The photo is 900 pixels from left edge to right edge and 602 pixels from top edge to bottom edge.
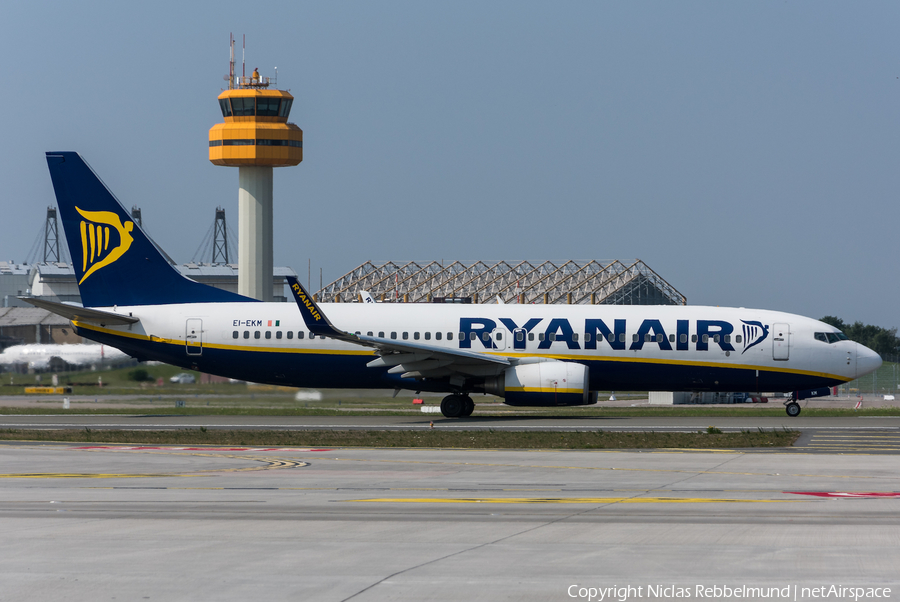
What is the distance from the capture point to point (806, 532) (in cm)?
1234

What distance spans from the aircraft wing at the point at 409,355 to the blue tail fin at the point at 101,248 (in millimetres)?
7037

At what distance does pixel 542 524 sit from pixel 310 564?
3788 millimetres

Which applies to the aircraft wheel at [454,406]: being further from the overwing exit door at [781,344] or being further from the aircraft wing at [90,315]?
the aircraft wing at [90,315]

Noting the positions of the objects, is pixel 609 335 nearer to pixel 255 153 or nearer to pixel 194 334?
pixel 194 334

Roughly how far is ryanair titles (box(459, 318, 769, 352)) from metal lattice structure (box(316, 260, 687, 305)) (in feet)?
167

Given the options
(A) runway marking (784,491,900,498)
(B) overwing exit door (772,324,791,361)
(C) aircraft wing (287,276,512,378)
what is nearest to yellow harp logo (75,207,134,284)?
(C) aircraft wing (287,276,512,378)

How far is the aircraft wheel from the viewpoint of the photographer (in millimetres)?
35375

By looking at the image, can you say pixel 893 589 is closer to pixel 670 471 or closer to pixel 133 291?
pixel 670 471

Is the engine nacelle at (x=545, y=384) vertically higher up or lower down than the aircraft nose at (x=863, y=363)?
lower down

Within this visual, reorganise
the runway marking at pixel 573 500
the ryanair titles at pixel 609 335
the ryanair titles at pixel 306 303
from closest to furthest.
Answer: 1. the runway marking at pixel 573 500
2. the ryanair titles at pixel 306 303
3. the ryanair titles at pixel 609 335

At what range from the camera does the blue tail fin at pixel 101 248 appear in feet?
119

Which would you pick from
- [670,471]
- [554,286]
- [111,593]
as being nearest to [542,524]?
[111,593]

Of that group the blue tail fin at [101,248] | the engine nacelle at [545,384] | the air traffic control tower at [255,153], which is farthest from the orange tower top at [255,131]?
the engine nacelle at [545,384]

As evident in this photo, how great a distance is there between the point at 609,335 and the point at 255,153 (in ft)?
160
